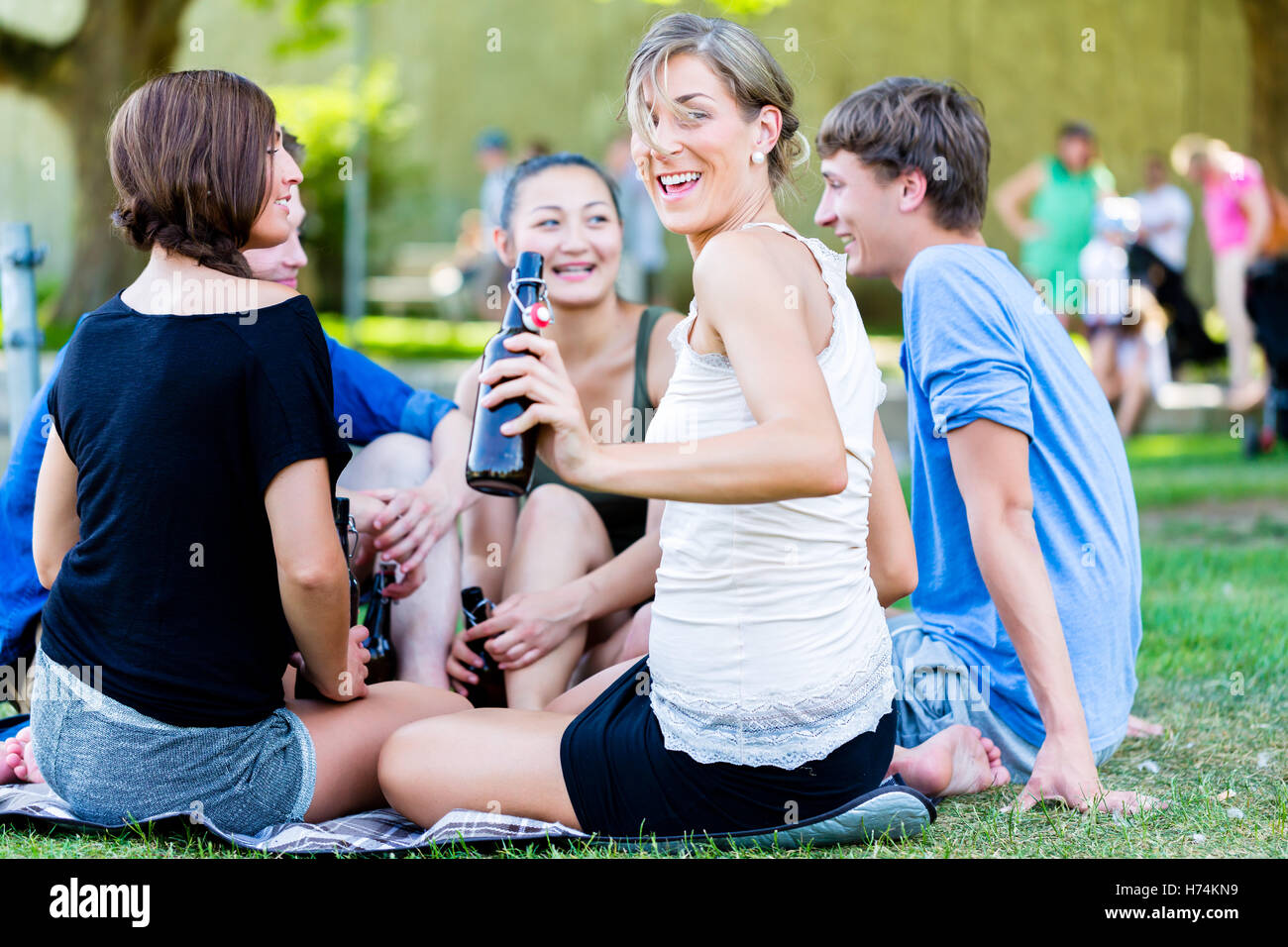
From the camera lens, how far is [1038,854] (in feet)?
8.55

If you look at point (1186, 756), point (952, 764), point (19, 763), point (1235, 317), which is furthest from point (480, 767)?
point (1235, 317)

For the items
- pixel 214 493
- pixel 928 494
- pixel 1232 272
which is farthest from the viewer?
pixel 1232 272

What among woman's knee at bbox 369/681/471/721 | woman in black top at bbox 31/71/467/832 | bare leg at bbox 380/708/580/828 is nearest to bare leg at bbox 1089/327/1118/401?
woman's knee at bbox 369/681/471/721

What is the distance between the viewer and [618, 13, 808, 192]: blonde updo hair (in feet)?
7.90

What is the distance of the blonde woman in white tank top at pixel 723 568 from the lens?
218cm

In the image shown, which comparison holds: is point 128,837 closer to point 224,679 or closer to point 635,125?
point 224,679

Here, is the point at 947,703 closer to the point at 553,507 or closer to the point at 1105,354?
the point at 553,507

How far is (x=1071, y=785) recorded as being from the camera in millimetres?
2803

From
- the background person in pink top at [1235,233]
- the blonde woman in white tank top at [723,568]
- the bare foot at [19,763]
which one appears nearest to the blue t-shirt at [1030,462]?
the blonde woman in white tank top at [723,568]

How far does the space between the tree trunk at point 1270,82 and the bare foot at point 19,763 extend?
1183 cm

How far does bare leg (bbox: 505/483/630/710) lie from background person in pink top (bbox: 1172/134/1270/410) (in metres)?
7.99

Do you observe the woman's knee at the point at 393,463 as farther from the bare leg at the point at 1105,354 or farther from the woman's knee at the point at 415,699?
the bare leg at the point at 1105,354
